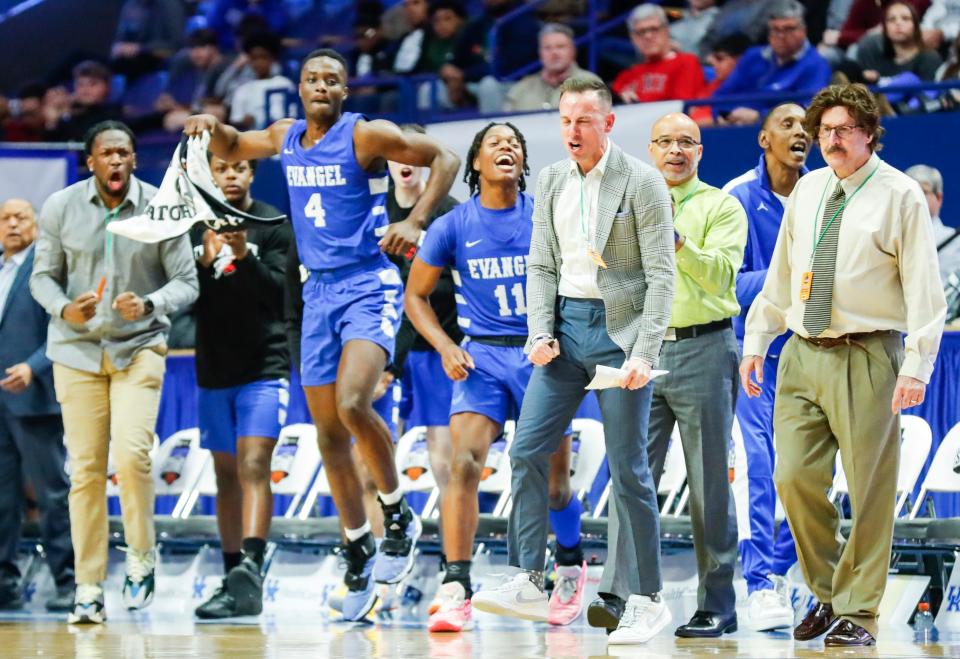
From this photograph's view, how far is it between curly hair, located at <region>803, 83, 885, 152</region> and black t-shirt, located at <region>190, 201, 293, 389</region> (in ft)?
11.8

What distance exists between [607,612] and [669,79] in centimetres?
632

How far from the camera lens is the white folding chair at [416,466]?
29.6 feet

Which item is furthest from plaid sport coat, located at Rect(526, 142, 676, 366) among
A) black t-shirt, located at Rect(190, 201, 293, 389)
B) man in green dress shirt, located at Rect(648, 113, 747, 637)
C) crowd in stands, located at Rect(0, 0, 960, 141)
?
crowd in stands, located at Rect(0, 0, 960, 141)

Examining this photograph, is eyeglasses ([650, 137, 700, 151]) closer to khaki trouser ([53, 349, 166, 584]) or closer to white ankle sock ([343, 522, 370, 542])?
white ankle sock ([343, 522, 370, 542])

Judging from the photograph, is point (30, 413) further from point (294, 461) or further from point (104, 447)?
point (294, 461)

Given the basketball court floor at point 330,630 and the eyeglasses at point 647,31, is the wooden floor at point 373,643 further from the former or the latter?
the eyeglasses at point 647,31

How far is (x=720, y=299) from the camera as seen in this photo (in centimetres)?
640

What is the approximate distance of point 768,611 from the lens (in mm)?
6691

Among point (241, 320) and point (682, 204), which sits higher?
point (682, 204)

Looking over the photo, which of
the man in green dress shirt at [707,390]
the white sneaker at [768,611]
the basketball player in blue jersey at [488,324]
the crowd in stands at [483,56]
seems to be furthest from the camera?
Result: the crowd in stands at [483,56]

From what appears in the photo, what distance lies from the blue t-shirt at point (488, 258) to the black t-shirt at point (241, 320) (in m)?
1.59

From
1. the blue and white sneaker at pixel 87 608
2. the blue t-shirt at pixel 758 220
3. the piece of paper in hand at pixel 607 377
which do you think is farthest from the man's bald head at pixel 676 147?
the blue and white sneaker at pixel 87 608

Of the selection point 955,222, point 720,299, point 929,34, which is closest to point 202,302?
point 720,299

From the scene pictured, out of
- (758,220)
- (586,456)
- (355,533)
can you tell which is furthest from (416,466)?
(758,220)
